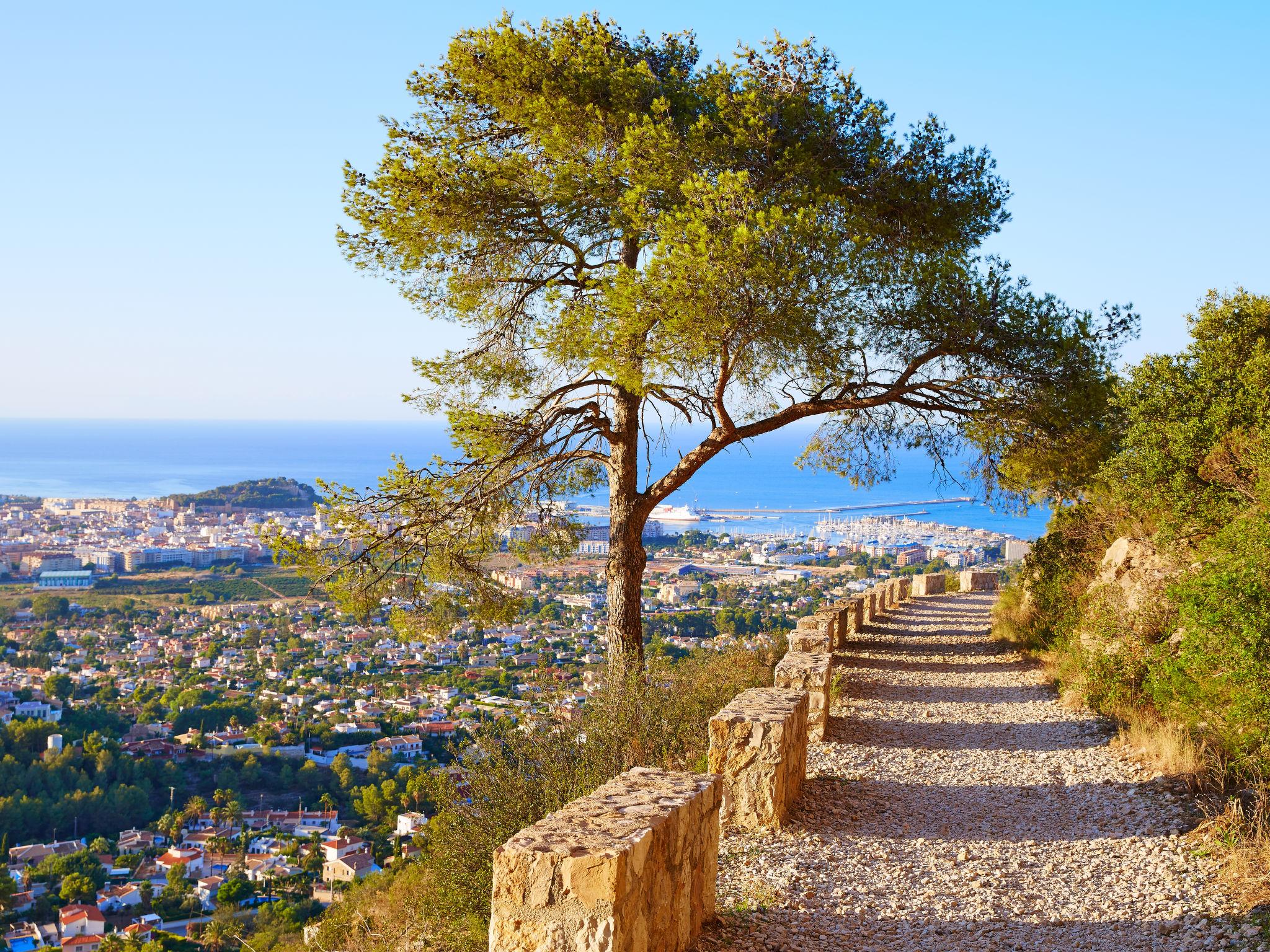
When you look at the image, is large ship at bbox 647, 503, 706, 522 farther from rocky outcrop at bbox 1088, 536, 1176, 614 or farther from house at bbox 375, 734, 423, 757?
rocky outcrop at bbox 1088, 536, 1176, 614

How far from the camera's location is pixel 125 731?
69.8 feet

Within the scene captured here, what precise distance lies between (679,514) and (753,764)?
69.2 meters

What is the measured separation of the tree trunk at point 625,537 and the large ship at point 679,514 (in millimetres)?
55762

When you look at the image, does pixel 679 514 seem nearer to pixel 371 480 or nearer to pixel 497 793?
pixel 371 480

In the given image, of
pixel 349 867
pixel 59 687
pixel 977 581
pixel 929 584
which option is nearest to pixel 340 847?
pixel 349 867

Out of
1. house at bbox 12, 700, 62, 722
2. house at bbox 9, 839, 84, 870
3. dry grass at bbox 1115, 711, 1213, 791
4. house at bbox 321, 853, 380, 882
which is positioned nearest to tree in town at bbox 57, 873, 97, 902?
house at bbox 9, 839, 84, 870

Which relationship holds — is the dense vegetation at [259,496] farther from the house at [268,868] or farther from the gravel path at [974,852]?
A: the gravel path at [974,852]

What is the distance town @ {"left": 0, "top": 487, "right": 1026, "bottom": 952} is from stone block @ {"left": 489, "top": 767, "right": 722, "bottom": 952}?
11.7 feet

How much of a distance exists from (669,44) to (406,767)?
11.9m

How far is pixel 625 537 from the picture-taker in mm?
11344

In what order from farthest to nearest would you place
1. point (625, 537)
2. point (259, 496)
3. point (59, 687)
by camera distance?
point (259, 496) < point (59, 687) < point (625, 537)

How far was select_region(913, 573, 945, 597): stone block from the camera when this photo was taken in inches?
998

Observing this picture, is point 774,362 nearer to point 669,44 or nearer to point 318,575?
point 669,44

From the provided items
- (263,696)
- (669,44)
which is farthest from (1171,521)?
(263,696)
